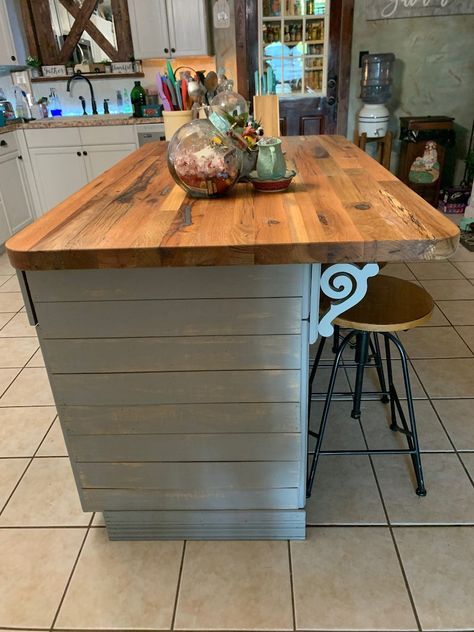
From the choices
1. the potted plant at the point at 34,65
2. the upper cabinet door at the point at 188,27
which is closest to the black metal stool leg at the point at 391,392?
the upper cabinet door at the point at 188,27

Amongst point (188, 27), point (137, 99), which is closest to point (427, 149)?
point (188, 27)

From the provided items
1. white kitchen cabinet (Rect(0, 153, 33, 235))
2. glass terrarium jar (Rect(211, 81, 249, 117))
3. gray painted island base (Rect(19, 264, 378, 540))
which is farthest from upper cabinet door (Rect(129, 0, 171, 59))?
gray painted island base (Rect(19, 264, 378, 540))

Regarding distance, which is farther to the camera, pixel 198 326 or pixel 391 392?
pixel 391 392

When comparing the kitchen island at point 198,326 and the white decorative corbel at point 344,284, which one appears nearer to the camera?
the kitchen island at point 198,326

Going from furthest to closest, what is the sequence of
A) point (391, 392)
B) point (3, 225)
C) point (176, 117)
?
point (3, 225)
point (176, 117)
point (391, 392)

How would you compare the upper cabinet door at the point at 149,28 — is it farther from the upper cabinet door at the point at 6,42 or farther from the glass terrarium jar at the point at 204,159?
the glass terrarium jar at the point at 204,159

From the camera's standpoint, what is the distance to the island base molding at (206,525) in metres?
1.50

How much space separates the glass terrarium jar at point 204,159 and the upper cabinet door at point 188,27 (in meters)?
3.69

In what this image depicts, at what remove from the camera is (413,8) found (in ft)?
14.8

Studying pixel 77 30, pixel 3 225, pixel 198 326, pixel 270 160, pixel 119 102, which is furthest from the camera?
pixel 119 102

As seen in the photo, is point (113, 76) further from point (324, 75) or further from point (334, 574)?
point (334, 574)

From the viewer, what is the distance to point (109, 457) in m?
1.43

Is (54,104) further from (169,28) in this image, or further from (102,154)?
(169,28)

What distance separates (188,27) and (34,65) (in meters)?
1.58
